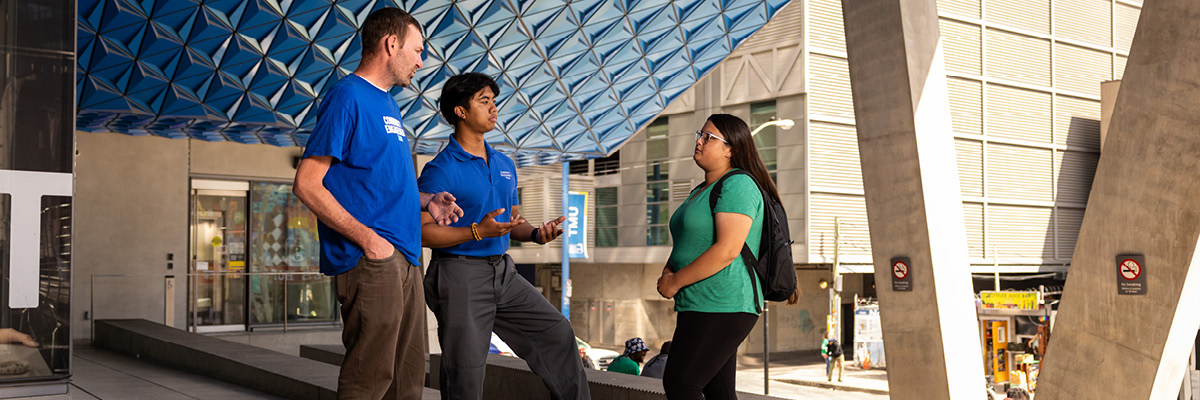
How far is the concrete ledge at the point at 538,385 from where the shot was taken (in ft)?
20.2

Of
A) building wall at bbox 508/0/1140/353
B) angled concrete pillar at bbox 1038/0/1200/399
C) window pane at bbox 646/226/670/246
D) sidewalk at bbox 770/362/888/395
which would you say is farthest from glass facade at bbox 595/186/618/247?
angled concrete pillar at bbox 1038/0/1200/399

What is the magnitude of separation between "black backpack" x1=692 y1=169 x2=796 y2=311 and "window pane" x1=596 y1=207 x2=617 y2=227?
4011 cm

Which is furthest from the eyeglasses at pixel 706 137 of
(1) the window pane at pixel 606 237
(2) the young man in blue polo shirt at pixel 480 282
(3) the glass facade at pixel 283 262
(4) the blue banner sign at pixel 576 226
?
(1) the window pane at pixel 606 237

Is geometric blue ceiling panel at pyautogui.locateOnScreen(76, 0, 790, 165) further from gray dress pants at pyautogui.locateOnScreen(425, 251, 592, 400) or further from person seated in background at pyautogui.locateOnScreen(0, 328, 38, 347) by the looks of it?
gray dress pants at pyautogui.locateOnScreen(425, 251, 592, 400)

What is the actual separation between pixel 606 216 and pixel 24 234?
40.1 metres

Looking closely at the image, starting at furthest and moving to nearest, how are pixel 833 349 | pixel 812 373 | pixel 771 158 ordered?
pixel 771 158 → pixel 812 373 → pixel 833 349

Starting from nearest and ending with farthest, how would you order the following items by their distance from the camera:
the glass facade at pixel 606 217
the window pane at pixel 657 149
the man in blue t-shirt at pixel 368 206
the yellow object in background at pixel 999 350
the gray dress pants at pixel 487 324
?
the man in blue t-shirt at pixel 368 206
the gray dress pants at pixel 487 324
the yellow object in background at pixel 999 350
the window pane at pixel 657 149
the glass facade at pixel 606 217

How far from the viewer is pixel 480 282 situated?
4164 mm

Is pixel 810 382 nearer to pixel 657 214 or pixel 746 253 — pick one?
pixel 657 214

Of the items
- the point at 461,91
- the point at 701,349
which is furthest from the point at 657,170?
the point at 701,349

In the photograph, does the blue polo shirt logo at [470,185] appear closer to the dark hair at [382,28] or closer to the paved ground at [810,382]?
the dark hair at [382,28]

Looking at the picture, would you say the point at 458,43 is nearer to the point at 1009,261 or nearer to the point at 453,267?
the point at 453,267

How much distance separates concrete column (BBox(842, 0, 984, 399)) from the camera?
5.52 m

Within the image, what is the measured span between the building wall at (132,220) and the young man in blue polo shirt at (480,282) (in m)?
14.0
